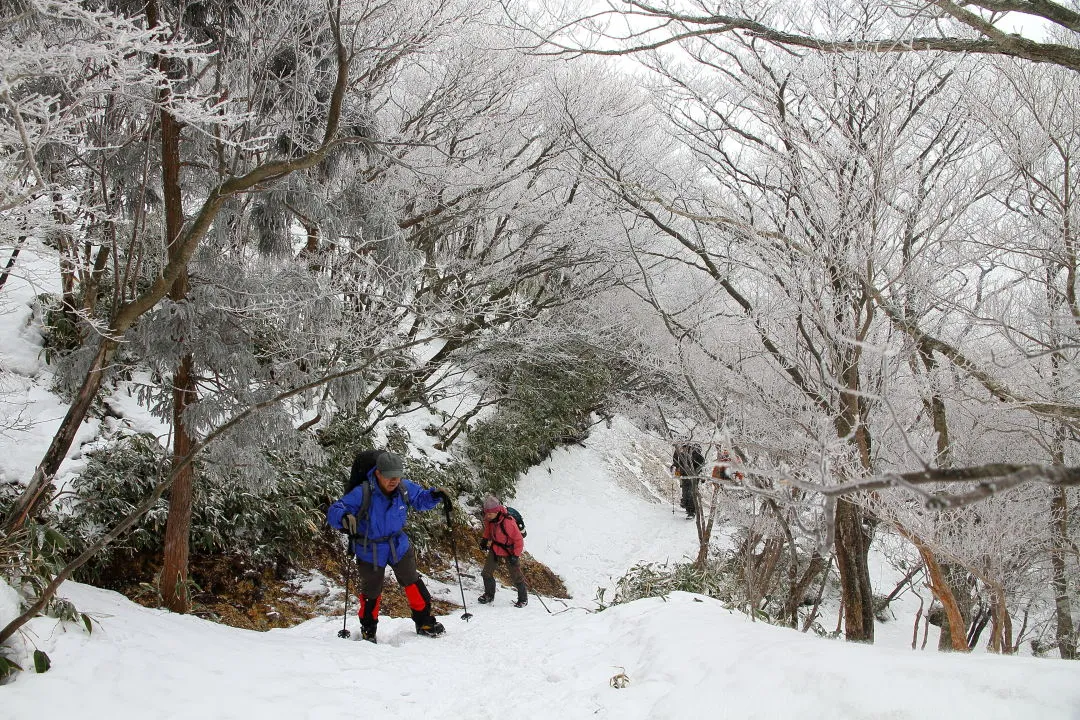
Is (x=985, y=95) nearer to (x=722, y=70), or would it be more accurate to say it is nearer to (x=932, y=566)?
(x=722, y=70)

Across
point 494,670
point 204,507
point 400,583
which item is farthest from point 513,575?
point 204,507

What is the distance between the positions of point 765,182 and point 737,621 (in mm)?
3574

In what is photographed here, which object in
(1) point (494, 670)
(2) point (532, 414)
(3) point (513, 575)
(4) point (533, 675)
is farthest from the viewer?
(2) point (532, 414)

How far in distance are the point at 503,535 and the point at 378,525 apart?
8.37ft

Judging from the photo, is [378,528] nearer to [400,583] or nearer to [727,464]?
[400,583]

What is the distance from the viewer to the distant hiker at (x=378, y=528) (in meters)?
4.88

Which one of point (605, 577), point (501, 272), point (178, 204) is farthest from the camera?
point (605, 577)

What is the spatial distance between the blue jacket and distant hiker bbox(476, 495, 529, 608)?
2.26m

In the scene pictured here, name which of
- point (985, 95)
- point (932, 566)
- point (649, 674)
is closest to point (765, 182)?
point (985, 95)

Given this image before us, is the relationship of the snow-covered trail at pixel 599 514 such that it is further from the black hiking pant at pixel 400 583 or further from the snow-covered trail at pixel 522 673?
the snow-covered trail at pixel 522 673

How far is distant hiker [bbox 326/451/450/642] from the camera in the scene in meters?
4.88

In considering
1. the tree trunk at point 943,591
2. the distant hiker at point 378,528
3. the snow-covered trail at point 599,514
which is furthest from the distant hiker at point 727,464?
the snow-covered trail at point 599,514

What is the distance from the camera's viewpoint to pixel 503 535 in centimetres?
730

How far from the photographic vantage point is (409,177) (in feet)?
26.7
